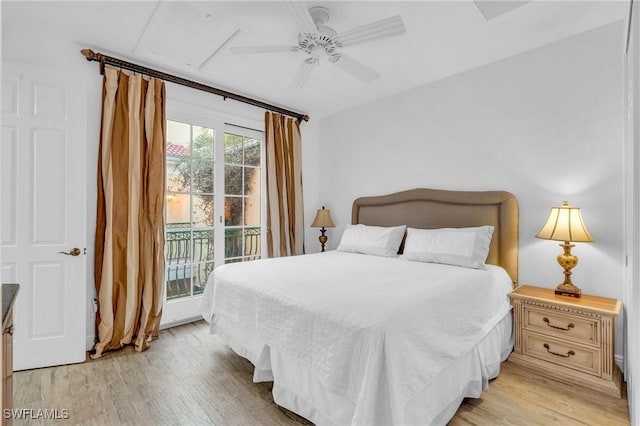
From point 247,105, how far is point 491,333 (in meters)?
3.41

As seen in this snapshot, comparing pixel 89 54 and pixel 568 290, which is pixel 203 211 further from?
pixel 568 290

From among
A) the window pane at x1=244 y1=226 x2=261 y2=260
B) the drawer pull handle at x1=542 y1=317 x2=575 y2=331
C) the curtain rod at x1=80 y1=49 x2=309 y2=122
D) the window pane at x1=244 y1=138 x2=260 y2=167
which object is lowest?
the drawer pull handle at x1=542 y1=317 x2=575 y2=331

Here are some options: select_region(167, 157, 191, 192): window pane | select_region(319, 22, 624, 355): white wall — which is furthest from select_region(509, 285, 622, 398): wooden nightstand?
select_region(167, 157, 191, 192): window pane

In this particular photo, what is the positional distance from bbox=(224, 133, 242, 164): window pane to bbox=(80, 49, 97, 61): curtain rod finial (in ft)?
4.60

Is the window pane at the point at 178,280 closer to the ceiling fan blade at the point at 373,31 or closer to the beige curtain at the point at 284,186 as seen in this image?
the beige curtain at the point at 284,186

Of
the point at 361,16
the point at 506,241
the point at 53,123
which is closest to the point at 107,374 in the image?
the point at 53,123

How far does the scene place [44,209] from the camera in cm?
255

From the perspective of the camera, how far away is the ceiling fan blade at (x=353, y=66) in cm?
257

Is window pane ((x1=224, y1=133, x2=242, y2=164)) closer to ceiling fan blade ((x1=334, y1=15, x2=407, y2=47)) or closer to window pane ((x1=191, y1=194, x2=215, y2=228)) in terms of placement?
window pane ((x1=191, y1=194, x2=215, y2=228))

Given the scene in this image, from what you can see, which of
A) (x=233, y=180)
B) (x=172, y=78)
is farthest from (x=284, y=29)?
(x=233, y=180)

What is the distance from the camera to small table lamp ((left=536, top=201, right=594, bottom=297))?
2424 millimetres

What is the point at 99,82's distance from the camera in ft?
9.53

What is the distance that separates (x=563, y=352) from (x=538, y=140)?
1.70 m

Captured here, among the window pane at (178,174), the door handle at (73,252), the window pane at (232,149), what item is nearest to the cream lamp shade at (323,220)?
the window pane at (232,149)
